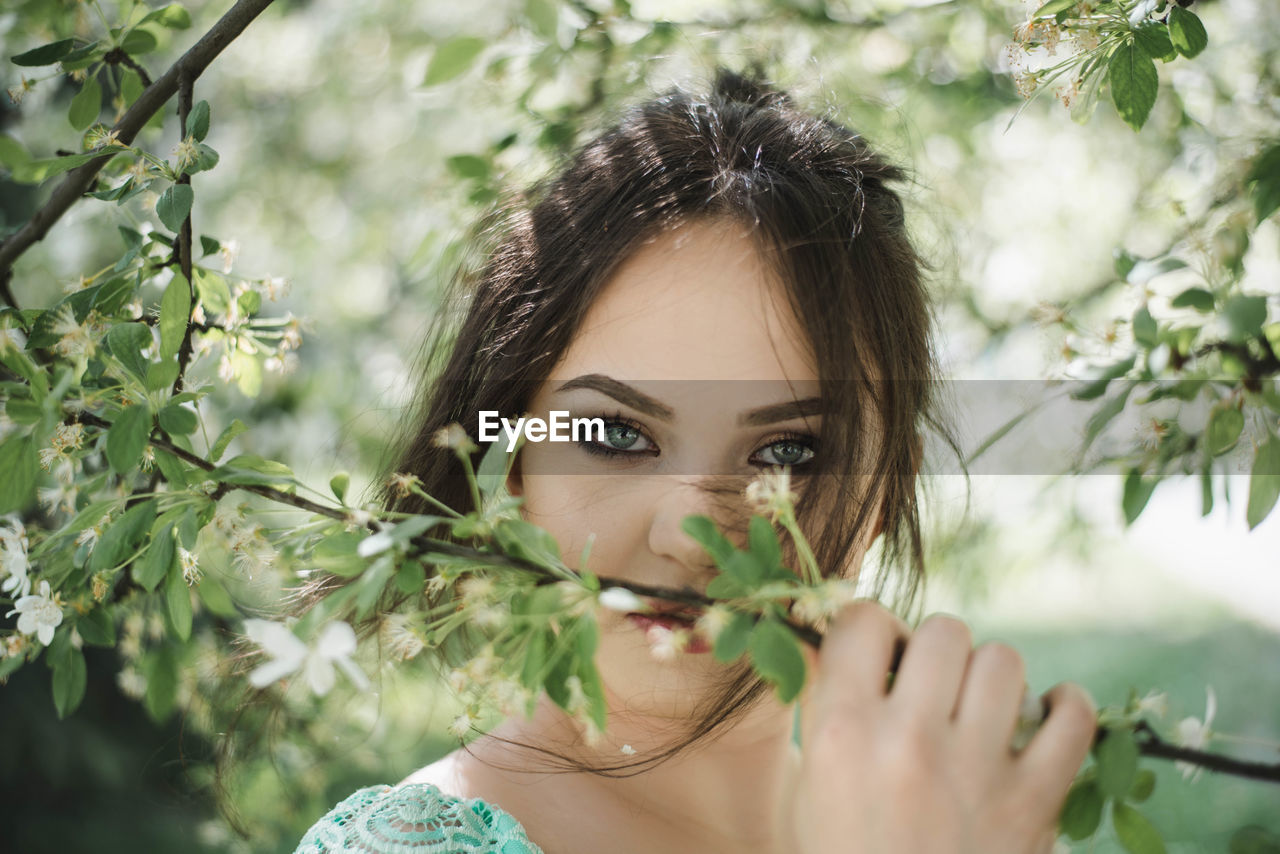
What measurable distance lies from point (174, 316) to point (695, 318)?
0.51m

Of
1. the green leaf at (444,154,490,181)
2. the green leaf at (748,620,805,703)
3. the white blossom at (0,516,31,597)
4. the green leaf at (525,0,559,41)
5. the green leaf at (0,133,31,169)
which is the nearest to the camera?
the green leaf at (748,620,805,703)

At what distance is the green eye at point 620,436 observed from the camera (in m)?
1.15

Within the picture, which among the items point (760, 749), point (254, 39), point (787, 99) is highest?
point (787, 99)

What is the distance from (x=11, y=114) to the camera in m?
2.91

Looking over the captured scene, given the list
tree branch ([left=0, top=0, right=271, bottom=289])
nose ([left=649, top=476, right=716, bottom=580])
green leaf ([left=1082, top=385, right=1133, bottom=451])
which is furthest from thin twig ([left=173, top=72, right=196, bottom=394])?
green leaf ([left=1082, top=385, right=1133, bottom=451])

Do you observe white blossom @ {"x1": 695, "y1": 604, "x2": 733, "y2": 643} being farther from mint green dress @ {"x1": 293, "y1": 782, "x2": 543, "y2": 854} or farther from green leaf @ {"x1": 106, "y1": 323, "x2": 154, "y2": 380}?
mint green dress @ {"x1": 293, "y1": 782, "x2": 543, "y2": 854}

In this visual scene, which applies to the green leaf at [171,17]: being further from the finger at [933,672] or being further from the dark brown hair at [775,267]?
the finger at [933,672]

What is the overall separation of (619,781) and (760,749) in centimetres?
24

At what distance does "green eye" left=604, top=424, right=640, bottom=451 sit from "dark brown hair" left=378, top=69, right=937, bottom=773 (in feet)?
0.38

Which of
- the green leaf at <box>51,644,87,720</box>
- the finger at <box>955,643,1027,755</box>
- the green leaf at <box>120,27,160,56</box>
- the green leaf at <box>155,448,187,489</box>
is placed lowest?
the green leaf at <box>51,644,87,720</box>

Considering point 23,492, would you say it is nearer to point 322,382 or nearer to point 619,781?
point 619,781

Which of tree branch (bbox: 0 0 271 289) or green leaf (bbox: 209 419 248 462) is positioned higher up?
tree branch (bbox: 0 0 271 289)

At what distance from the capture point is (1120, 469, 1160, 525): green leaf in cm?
84

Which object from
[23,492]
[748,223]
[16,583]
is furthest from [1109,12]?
[16,583]
